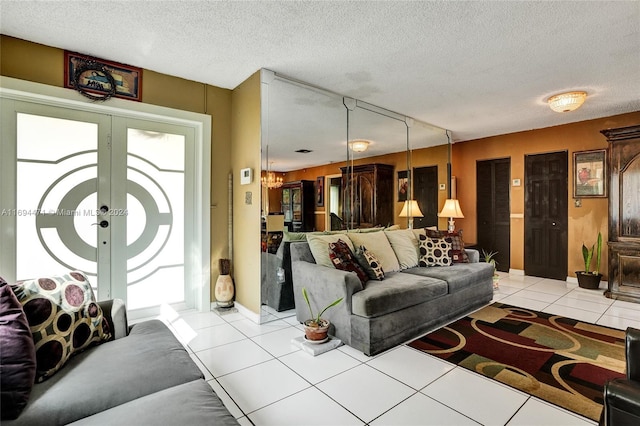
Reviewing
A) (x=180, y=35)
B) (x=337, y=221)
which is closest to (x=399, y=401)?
(x=337, y=221)

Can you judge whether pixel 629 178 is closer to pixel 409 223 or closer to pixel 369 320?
pixel 409 223

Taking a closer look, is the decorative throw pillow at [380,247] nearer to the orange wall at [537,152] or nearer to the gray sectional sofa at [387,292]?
the gray sectional sofa at [387,292]

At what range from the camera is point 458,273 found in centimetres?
350

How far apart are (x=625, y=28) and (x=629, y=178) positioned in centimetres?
250

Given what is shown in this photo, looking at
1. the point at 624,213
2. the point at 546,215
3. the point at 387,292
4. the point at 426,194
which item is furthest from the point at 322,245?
the point at 546,215

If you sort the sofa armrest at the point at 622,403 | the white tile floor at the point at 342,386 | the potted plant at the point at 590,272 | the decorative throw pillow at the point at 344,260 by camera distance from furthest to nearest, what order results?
the potted plant at the point at 590,272 → the decorative throw pillow at the point at 344,260 → the white tile floor at the point at 342,386 → the sofa armrest at the point at 622,403

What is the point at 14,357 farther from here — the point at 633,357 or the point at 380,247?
the point at 380,247

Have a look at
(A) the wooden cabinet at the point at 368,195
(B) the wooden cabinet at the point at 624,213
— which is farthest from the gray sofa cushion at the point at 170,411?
(B) the wooden cabinet at the point at 624,213

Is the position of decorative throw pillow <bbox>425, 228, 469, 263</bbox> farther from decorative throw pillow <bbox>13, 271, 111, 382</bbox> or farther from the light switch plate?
decorative throw pillow <bbox>13, 271, 111, 382</bbox>

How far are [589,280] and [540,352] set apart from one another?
3003mm

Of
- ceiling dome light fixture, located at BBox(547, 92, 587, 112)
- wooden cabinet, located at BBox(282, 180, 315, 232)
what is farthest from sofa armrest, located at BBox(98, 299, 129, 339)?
ceiling dome light fixture, located at BBox(547, 92, 587, 112)

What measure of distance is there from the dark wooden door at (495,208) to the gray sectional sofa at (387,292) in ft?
7.76

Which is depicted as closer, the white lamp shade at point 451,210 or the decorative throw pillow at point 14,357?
the decorative throw pillow at point 14,357

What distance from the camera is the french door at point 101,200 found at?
278 centimetres
